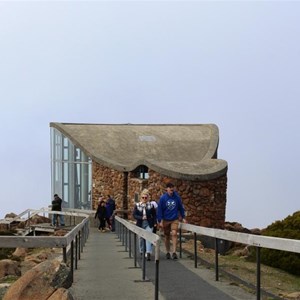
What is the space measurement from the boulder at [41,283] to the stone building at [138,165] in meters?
22.1

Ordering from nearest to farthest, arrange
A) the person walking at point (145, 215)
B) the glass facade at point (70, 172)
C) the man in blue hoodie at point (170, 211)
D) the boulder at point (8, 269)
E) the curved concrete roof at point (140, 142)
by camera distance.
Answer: the boulder at point (8, 269), the man in blue hoodie at point (170, 211), the person walking at point (145, 215), the curved concrete roof at point (140, 142), the glass facade at point (70, 172)

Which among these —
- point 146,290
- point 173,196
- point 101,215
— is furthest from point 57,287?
point 101,215

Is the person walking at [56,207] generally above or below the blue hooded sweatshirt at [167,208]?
below

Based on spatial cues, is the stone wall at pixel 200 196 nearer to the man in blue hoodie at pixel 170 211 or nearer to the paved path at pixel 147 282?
the paved path at pixel 147 282

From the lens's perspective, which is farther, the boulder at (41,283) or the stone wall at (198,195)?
the stone wall at (198,195)

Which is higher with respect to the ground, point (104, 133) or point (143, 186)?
point (104, 133)

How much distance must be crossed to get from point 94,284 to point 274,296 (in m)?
3.08

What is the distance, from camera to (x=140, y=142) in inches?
1661

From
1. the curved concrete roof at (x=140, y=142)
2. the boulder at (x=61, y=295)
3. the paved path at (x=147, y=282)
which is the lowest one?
the paved path at (x=147, y=282)

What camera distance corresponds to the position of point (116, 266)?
14484 millimetres

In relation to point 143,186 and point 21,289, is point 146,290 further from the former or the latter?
point 143,186

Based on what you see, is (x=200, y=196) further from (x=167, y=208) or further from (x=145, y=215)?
(x=167, y=208)

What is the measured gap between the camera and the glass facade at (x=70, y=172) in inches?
1587

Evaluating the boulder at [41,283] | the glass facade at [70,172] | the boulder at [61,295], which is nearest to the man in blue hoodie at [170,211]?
the boulder at [41,283]
